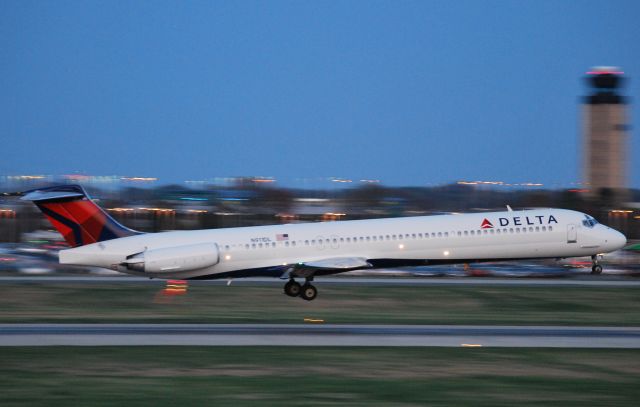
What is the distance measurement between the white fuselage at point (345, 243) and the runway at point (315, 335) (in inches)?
331

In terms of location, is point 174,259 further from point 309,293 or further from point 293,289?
point 309,293

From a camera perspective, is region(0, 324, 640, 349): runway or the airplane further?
the airplane

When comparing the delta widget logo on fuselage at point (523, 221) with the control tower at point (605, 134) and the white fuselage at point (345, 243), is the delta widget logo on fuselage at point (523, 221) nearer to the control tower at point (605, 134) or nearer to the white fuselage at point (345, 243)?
the white fuselage at point (345, 243)

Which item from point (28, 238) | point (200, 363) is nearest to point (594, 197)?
point (28, 238)

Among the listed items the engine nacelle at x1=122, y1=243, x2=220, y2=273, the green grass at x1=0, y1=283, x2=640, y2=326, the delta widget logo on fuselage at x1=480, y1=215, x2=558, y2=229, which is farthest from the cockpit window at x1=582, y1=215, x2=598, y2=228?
the engine nacelle at x1=122, y1=243, x2=220, y2=273

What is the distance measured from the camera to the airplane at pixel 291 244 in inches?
1334

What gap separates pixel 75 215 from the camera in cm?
3394

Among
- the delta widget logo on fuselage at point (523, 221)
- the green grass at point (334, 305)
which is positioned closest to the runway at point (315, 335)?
the green grass at point (334, 305)

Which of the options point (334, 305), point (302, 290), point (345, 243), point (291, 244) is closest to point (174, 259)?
point (291, 244)

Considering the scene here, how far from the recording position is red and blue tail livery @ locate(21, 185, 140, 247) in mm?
33781

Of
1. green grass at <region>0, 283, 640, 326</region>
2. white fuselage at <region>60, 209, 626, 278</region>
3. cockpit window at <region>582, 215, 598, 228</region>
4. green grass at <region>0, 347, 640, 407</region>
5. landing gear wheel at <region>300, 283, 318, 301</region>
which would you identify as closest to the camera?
green grass at <region>0, 347, 640, 407</region>

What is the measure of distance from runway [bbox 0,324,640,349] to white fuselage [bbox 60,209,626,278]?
27.5 feet

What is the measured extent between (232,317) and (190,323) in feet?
7.87

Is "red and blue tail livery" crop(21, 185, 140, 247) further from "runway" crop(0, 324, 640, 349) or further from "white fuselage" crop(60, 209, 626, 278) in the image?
"runway" crop(0, 324, 640, 349)
